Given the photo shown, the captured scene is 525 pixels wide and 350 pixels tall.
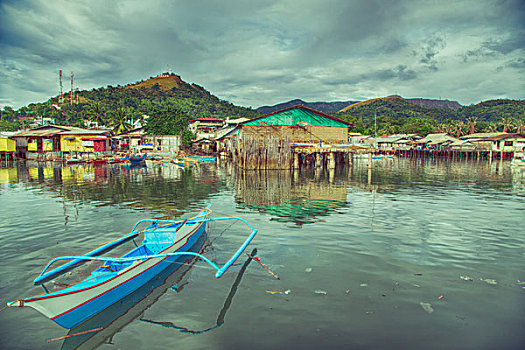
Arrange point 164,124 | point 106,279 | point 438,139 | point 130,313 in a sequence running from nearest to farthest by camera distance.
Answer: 1. point 106,279
2. point 130,313
3. point 164,124
4. point 438,139

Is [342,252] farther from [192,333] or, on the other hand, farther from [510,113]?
[510,113]

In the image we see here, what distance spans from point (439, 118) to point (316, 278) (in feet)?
600

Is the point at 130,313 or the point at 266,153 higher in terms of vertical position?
the point at 266,153

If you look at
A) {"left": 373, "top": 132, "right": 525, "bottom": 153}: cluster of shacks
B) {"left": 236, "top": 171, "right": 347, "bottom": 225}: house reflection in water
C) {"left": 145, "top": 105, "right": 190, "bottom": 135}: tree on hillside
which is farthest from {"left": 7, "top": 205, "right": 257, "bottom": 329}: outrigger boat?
{"left": 145, "top": 105, "right": 190, "bottom": 135}: tree on hillside

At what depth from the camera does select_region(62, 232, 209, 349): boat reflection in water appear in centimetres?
566

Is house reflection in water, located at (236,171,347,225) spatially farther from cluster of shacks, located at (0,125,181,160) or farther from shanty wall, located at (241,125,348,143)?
cluster of shacks, located at (0,125,181,160)

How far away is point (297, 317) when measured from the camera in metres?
6.21

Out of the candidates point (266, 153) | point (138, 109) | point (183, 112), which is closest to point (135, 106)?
point (138, 109)

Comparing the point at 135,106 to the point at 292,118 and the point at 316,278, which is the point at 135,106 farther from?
the point at 316,278

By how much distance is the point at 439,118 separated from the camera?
162875mm

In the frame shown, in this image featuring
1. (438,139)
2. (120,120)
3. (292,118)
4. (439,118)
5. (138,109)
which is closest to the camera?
(292,118)

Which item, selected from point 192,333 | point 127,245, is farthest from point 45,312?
point 127,245

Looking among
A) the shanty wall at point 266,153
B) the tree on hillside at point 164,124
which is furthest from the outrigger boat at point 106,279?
the tree on hillside at point 164,124

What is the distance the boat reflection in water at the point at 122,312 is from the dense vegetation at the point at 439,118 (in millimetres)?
85712
